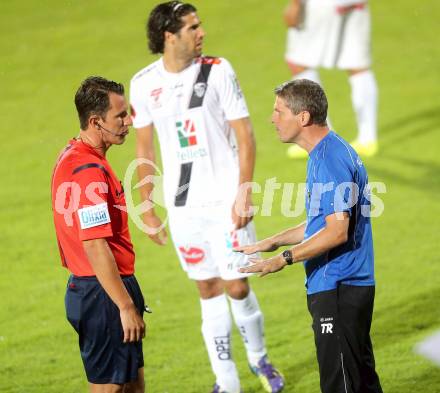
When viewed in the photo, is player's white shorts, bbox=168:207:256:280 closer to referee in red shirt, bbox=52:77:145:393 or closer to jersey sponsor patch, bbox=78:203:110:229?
referee in red shirt, bbox=52:77:145:393

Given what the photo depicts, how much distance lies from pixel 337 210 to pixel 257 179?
244 inches

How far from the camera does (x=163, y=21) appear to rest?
665 centimetres

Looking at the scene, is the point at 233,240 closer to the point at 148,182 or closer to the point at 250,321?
the point at 250,321

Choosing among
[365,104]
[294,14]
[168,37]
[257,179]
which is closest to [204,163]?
[168,37]

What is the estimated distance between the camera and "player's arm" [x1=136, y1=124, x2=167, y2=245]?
666 centimetres

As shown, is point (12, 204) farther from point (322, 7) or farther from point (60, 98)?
point (322, 7)

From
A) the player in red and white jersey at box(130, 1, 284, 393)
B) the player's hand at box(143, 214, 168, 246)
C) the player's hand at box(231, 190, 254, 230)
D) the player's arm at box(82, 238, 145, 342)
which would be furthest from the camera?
the player's hand at box(143, 214, 168, 246)

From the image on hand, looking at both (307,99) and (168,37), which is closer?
(307,99)

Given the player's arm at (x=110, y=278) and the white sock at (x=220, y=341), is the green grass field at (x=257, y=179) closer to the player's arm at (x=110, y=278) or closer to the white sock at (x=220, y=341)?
the white sock at (x=220, y=341)

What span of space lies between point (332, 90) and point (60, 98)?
3.85m

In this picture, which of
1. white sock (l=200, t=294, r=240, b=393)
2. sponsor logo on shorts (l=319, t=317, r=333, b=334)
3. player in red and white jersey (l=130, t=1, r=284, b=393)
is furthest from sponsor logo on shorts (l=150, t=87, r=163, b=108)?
sponsor logo on shorts (l=319, t=317, r=333, b=334)

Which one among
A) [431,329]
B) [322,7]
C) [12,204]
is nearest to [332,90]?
[322,7]

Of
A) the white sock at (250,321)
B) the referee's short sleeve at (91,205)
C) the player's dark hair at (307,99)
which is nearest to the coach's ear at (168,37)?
the player's dark hair at (307,99)

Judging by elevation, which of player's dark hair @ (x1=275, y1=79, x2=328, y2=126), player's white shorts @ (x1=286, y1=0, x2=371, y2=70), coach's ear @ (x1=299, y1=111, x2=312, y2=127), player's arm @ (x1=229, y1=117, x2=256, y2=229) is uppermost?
player's white shorts @ (x1=286, y1=0, x2=371, y2=70)
